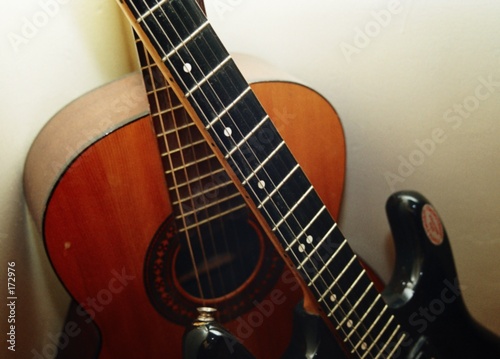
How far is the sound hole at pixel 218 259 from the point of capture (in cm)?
75

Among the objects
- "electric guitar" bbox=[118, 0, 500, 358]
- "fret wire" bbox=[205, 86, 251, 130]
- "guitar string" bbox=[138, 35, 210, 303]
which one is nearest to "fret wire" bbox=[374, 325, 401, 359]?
"electric guitar" bbox=[118, 0, 500, 358]

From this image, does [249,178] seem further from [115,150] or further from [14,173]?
[14,173]

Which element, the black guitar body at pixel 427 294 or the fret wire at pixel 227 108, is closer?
the fret wire at pixel 227 108

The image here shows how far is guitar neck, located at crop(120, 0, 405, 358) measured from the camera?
21.2 inches

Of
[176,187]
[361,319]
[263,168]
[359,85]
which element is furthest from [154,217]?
[359,85]

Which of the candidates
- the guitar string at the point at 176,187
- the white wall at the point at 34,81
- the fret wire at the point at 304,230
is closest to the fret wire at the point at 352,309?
the fret wire at the point at 304,230

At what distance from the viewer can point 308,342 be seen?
67cm

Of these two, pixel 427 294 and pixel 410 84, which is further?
pixel 410 84

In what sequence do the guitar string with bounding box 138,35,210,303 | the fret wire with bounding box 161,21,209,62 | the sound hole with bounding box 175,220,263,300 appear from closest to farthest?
1. the fret wire with bounding box 161,21,209,62
2. the guitar string with bounding box 138,35,210,303
3. the sound hole with bounding box 175,220,263,300

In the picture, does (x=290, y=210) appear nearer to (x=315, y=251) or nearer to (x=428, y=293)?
(x=315, y=251)

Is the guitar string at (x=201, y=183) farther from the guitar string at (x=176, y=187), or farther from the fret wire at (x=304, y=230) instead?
the fret wire at (x=304, y=230)

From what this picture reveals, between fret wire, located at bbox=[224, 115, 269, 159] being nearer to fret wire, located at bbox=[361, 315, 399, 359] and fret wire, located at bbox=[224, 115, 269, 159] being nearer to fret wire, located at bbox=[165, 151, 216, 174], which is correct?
fret wire, located at bbox=[165, 151, 216, 174]

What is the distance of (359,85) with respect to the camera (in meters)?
0.89

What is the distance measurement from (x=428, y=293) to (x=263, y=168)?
0.32 meters
